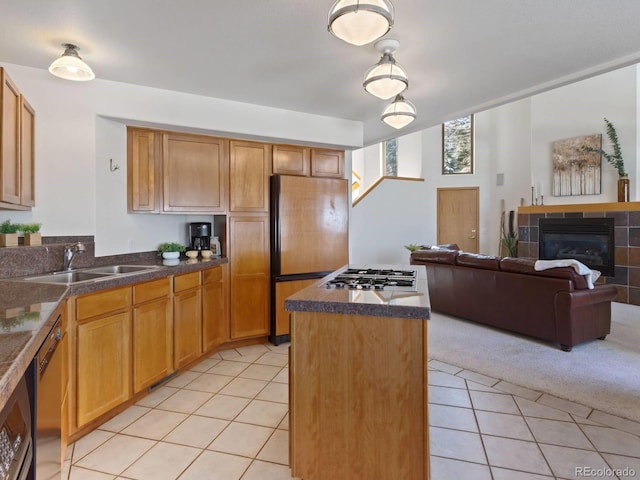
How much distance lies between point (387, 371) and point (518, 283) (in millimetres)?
2801

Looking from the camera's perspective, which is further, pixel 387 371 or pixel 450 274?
pixel 450 274

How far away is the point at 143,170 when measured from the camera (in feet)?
10.5

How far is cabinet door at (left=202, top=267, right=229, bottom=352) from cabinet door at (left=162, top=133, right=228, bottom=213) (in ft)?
2.16

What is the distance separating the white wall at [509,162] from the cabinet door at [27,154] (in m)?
5.59

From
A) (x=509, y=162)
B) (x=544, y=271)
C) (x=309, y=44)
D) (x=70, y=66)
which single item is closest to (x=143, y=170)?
(x=70, y=66)

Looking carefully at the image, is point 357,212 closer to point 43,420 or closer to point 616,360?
point 616,360

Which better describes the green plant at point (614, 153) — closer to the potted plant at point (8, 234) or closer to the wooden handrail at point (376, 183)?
the wooden handrail at point (376, 183)

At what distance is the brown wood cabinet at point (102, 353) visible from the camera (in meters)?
2.08

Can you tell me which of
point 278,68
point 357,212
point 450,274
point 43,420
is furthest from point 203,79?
point 357,212

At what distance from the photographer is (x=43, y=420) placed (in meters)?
1.16

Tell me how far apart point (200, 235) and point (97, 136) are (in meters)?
1.26

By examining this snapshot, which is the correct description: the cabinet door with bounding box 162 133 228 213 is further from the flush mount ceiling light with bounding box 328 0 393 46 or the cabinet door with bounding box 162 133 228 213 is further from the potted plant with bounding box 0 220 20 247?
the flush mount ceiling light with bounding box 328 0 393 46

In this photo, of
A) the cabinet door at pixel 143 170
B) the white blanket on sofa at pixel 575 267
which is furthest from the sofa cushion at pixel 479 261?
the cabinet door at pixel 143 170

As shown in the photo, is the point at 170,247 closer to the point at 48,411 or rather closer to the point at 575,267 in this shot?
the point at 48,411
